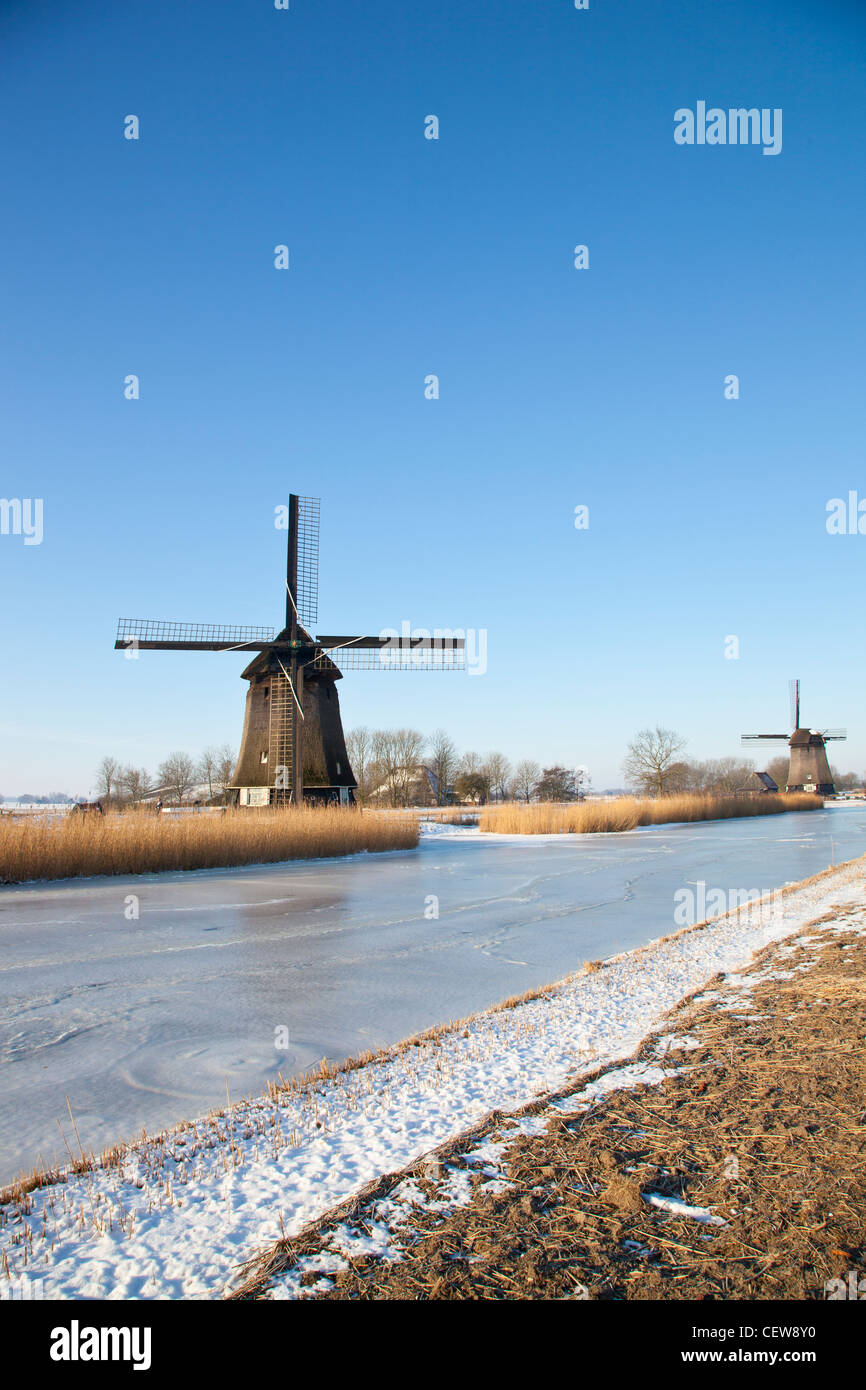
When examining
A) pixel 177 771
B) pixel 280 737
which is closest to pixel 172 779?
pixel 177 771

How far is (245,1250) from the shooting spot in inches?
80.0

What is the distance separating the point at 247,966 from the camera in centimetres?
A: 605

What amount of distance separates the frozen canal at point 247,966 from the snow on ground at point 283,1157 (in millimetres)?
419

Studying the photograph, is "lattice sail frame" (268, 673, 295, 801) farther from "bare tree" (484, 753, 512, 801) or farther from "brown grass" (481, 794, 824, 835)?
"bare tree" (484, 753, 512, 801)

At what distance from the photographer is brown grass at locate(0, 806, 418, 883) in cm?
1209

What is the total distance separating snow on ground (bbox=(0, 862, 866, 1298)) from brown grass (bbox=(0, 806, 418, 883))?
10213 mm

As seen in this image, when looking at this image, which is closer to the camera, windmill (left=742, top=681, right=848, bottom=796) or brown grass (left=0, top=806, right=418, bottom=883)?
brown grass (left=0, top=806, right=418, bottom=883)

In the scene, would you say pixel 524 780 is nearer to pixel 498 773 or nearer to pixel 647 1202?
pixel 498 773

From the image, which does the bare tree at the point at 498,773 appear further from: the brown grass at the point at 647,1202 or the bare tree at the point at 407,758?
the brown grass at the point at 647,1202

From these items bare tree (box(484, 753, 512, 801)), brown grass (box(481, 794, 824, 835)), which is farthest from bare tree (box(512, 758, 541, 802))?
brown grass (box(481, 794, 824, 835))

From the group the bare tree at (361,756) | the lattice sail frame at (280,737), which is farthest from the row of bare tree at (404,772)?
the lattice sail frame at (280,737)
